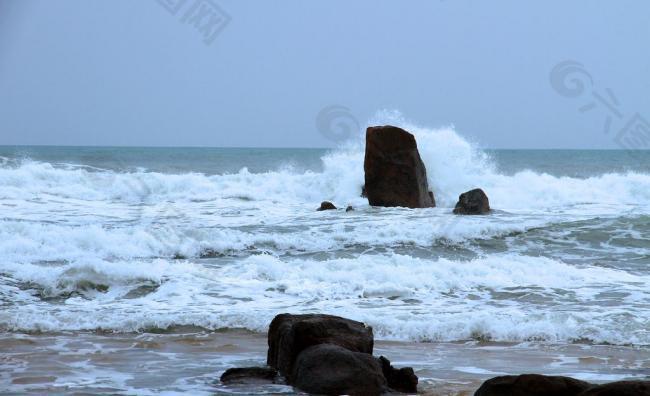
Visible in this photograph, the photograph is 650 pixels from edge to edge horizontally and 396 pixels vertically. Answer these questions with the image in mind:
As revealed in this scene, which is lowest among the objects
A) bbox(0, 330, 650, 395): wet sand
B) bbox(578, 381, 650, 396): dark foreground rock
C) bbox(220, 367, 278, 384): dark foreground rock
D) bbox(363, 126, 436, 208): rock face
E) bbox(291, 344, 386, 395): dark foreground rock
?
bbox(0, 330, 650, 395): wet sand

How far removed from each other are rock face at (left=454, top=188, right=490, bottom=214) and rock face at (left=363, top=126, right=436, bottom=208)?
1004 mm

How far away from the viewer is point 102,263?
10.0 m

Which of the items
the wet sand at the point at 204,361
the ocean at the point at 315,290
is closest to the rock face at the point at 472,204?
the ocean at the point at 315,290

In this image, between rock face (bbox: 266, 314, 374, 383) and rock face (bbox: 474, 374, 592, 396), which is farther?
→ rock face (bbox: 266, 314, 374, 383)

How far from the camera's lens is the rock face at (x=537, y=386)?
4.56 metres

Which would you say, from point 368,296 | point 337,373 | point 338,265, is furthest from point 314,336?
point 338,265

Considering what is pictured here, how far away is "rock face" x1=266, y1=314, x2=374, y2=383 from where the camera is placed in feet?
18.2

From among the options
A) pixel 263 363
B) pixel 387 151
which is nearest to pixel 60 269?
pixel 263 363

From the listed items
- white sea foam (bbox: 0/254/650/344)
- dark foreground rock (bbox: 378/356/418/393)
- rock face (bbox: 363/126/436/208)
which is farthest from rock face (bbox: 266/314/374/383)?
rock face (bbox: 363/126/436/208)

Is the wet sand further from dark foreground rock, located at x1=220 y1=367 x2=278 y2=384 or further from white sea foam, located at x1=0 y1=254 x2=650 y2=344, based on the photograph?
white sea foam, located at x1=0 y1=254 x2=650 y2=344

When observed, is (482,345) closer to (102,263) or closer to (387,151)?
(102,263)

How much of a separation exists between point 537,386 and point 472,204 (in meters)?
12.2

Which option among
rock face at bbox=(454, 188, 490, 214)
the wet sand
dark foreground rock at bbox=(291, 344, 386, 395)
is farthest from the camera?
rock face at bbox=(454, 188, 490, 214)

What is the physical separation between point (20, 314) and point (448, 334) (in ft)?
13.7
